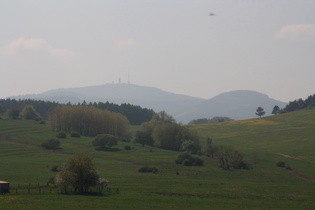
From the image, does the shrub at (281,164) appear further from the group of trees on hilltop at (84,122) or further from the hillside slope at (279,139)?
the group of trees on hilltop at (84,122)

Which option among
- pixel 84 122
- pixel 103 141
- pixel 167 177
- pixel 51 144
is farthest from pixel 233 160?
pixel 84 122

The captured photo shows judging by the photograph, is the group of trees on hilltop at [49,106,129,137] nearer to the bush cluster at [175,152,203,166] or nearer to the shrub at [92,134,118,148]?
the shrub at [92,134,118,148]

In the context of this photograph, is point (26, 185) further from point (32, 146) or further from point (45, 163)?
point (32, 146)

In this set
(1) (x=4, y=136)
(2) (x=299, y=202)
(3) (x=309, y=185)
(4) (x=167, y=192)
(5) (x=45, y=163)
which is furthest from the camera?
(1) (x=4, y=136)

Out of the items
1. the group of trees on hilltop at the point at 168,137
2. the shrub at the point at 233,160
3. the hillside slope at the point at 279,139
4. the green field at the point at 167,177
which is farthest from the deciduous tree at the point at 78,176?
the group of trees on hilltop at the point at 168,137

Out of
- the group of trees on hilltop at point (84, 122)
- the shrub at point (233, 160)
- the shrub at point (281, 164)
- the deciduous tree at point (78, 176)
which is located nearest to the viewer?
the deciduous tree at point (78, 176)

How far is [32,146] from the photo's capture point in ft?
426

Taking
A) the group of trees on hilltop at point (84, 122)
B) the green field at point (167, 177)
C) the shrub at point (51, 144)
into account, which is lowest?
the green field at point (167, 177)

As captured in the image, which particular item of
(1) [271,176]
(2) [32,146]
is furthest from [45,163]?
(1) [271,176]

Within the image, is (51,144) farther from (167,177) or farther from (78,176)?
(78,176)

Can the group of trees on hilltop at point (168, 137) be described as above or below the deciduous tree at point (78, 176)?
above

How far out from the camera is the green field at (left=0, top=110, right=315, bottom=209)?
53.9 m

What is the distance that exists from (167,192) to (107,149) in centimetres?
7006

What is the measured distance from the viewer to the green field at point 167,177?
177 feet
